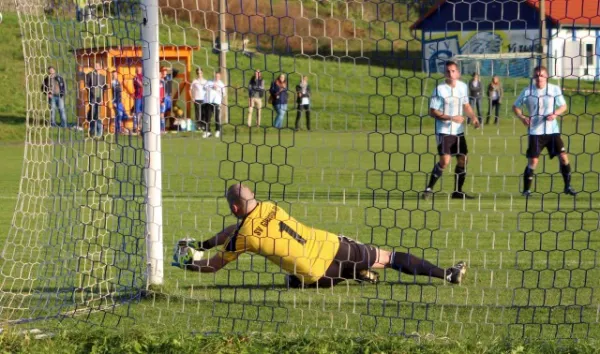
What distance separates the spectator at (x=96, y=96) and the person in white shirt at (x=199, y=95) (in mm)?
692

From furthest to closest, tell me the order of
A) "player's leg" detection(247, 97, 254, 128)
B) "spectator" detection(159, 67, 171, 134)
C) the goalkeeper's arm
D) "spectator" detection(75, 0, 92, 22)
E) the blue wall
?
1. the goalkeeper's arm
2. "spectator" detection(159, 67, 171, 134)
3. "player's leg" detection(247, 97, 254, 128)
4. "spectator" detection(75, 0, 92, 22)
5. the blue wall

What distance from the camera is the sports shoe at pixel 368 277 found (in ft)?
26.4

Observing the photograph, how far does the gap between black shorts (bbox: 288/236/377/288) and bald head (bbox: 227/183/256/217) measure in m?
0.79

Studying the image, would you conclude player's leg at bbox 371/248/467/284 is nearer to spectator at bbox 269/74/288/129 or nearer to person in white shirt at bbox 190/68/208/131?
spectator at bbox 269/74/288/129

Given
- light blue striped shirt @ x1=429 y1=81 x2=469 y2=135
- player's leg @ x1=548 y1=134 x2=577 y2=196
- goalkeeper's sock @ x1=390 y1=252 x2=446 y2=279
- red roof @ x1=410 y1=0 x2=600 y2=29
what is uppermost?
red roof @ x1=410 y1=0 x2=600 y2=29

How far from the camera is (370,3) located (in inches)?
258

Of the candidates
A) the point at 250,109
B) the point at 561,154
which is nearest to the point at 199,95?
the point at 250,109

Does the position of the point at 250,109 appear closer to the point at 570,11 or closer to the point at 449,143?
the point at 570,11

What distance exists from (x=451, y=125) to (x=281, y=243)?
4.01 meters

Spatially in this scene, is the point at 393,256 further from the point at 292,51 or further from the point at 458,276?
the point at 292,51

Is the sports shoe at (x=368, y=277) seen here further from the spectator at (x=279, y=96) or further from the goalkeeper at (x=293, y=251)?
the spectator at (x=279, y=96)

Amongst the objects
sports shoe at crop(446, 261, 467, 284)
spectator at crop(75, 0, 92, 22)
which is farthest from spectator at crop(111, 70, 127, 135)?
sports shoe at crop(446, 261, 467, 284)

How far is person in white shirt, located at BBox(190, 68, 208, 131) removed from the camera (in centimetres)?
779

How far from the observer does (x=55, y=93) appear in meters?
7.70
